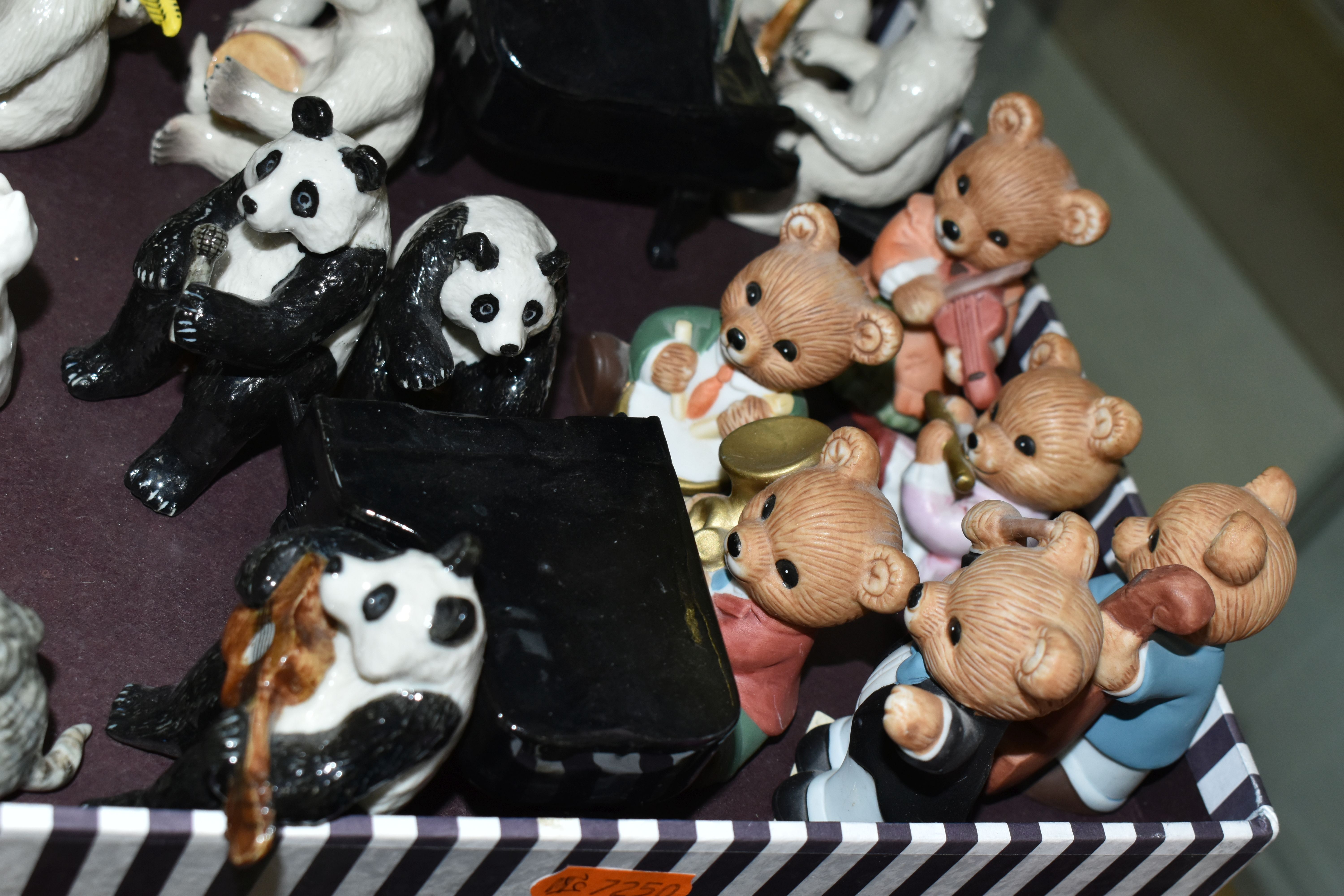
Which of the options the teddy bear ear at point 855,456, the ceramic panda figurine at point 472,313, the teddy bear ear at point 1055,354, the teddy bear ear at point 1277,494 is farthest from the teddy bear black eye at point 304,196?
the teddy bear ear at point 1277,494

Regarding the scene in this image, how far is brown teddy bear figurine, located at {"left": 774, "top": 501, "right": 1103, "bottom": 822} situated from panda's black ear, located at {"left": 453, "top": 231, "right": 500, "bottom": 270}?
0.58m

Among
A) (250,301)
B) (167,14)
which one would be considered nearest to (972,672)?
Answer: (250,301)

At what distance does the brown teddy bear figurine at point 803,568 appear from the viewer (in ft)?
4.53

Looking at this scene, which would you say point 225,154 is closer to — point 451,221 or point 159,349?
point 159,349

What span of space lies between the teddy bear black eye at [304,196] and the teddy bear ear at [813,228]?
0.62 metres

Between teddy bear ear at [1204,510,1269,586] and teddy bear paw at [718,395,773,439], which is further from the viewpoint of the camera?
teddy bear paw at [718,395,773,439]

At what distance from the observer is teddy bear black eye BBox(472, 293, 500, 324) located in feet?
4.66

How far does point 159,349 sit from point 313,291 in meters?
0.27

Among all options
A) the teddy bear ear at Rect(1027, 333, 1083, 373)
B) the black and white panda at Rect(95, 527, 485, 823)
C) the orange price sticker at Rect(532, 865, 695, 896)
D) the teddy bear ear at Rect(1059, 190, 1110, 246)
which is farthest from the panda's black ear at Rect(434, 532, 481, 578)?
the teddy bear ear at Rect(1059, 190, 1110, 246)

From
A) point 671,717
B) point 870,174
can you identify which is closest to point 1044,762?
point 671,717

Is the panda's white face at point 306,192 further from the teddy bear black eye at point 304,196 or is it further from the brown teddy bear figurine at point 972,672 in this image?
the brown teddy bear figurine at point 972,672

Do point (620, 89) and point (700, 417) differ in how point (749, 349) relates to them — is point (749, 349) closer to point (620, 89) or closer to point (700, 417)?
point (700, 417)

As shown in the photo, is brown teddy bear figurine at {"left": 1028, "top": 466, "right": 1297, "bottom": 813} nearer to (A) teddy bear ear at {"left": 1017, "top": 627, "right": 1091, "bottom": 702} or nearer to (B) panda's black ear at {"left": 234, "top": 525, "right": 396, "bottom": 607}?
(A) teddy bear ear at {"left": 1017, "top": 627, "right": 1091, "bottom": 702}

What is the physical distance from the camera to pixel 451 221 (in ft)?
4.82
